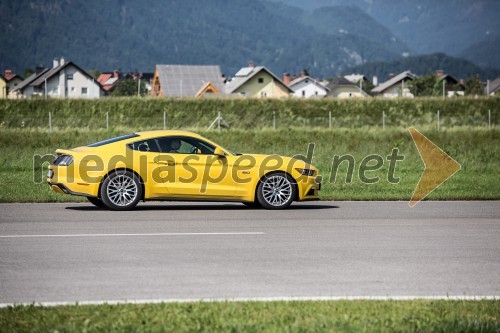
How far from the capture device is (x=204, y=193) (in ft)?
55.5

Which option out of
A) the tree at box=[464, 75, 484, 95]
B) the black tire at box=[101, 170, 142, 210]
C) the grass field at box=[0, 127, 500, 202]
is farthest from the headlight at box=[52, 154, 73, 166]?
the tree at box=[464, 75, 484, 95]

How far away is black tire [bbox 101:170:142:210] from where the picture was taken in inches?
650

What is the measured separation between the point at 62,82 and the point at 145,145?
373 ft

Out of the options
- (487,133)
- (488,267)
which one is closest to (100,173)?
(488,267)

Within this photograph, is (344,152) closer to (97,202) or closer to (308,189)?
(308,189)

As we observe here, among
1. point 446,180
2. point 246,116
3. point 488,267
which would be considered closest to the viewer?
point 488,267

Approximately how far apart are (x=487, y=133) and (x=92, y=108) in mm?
26220

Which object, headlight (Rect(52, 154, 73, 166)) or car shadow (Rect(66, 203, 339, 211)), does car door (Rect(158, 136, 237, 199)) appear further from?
headlight (Rect(52, 154, 73, 166))

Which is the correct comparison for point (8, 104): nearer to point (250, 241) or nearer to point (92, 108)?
point (92, 108)

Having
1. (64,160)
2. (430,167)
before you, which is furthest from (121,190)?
(430,167)

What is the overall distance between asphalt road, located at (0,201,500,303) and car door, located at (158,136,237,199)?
1.33 ft

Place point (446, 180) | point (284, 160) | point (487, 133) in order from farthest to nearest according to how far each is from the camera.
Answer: point (487, 133) < point (446, 180) < point (284, 160)

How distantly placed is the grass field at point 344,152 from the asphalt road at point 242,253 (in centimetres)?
393

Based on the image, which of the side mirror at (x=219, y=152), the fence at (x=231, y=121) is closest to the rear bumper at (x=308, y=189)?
the side mirror at (x=219, y=152)
